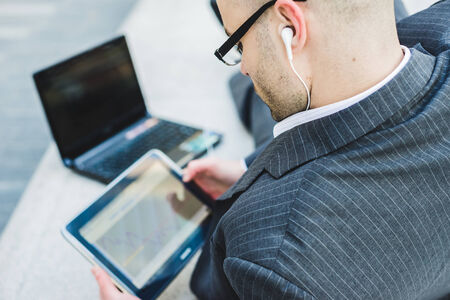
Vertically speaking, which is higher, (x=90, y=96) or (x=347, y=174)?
(x=90, y=96)

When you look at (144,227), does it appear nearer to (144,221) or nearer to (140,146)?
(144,221)

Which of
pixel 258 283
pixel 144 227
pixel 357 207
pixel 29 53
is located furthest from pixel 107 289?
pixel 29 53

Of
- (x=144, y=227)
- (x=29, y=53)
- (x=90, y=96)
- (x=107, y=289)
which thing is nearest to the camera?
(x=107, y=289)

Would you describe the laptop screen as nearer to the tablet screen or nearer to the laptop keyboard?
the laptop keyboard

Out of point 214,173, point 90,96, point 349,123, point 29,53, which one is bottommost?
point 214,173

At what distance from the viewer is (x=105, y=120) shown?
1020 millimetres

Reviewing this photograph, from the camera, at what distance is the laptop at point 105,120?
3.03 ft

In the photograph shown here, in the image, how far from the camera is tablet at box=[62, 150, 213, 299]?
668 mm

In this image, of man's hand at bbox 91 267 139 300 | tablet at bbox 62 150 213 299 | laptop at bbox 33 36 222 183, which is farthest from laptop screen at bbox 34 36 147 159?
man's hand at bbox 91 267 139 300

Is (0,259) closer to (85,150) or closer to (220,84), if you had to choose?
(85,150)

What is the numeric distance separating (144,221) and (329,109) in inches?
16.2

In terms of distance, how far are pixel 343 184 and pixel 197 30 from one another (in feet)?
3.98

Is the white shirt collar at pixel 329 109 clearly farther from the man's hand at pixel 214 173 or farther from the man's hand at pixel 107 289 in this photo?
the man's hand at pixel 107 289

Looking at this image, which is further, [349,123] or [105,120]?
[105,120]
